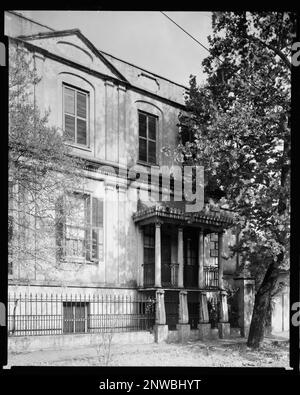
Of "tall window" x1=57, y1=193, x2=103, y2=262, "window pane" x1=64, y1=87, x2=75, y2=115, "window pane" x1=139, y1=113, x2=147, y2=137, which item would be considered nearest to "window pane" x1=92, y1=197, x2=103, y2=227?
"tall window" x1=57, y1=193, x2=103, y2=262

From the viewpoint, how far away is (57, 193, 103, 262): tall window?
23.7ft

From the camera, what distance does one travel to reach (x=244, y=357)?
25.3ft

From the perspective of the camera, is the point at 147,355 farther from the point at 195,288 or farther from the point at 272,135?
the point at 272,135

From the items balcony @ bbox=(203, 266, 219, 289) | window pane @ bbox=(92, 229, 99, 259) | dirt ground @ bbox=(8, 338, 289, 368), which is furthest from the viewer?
balcony @ bbox=(203, 266, 219, 289)

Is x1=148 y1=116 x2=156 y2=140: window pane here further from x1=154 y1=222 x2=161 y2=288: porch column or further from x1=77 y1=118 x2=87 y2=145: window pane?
x1=154 y1=222 x2=161 y2=288: porch column

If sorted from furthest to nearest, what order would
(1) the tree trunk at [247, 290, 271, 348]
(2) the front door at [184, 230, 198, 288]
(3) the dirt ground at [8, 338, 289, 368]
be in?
(2) the front door at [184, 230, 198, 288], (1) the tree trunk at [247, 290, 271, 348], (3) the dirt ground at [8, 338, 289, 368]

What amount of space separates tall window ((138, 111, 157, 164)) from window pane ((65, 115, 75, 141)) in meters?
1.77

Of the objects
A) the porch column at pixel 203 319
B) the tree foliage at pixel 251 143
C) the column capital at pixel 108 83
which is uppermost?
the column capital at pixel 108 83

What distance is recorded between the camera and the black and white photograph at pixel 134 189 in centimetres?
683

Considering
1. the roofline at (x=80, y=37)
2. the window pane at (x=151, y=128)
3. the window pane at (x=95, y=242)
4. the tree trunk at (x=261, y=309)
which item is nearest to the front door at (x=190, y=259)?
the tree trunk at (x=261, y=309)

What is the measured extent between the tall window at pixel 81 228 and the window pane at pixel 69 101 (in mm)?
1696

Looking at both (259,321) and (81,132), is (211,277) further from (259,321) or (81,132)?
(81,132)

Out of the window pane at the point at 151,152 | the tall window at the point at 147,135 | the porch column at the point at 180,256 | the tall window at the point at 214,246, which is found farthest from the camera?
the tall window at the point at 214,246

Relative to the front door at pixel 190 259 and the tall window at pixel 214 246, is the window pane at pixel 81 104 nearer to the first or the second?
the front door at pixel 190 259
